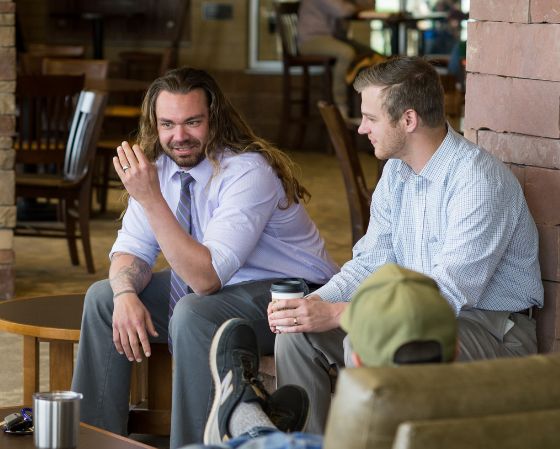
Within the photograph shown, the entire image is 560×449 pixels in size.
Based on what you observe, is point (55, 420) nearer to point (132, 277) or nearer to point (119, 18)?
point (132, 277)

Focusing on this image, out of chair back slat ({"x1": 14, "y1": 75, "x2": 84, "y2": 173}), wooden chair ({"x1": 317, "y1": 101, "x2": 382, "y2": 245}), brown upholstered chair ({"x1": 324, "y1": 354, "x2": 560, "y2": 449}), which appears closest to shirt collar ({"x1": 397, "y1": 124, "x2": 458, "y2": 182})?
brown upholstered chair ({"x1": 324, "y1": 354, "x2": 560, "y2": 449})

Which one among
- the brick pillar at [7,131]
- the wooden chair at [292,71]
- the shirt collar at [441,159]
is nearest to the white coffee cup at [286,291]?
the shirt collar at [441,159]

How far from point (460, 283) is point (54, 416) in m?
0.94

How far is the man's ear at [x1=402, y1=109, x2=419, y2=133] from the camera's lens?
2831mm

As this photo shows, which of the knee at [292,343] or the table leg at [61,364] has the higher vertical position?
the knee at [292,343]

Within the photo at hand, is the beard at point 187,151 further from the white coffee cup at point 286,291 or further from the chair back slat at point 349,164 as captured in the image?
the chair back slat at point 349,164

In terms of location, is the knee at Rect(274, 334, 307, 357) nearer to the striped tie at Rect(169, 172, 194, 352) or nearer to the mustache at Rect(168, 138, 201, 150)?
the striped tie at Rect(169, 172, 194, 352)

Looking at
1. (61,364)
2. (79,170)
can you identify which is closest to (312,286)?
(61,364)

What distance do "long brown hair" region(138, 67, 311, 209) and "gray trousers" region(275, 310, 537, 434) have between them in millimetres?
519

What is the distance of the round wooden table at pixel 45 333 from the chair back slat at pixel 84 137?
235 cm

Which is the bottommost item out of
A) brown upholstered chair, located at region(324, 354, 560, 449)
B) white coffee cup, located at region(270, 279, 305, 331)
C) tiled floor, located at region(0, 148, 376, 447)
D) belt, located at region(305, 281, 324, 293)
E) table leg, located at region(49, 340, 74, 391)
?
tiled floor, located at region(0, 148, 376, 447)

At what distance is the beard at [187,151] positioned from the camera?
318 centimetres

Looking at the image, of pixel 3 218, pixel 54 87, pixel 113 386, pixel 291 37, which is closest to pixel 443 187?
pixel 113 386

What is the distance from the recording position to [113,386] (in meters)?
3.19
